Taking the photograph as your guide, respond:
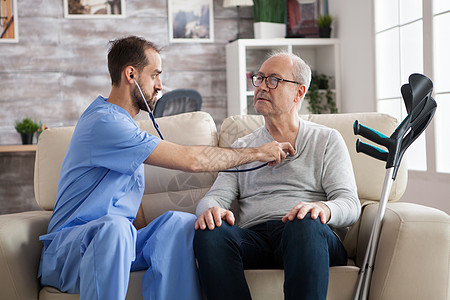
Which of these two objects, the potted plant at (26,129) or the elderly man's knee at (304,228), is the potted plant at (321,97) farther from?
the elderly man's knee at (304,228)

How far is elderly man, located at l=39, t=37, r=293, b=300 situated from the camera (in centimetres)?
158

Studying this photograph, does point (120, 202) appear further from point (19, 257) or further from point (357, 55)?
point (357, 55)

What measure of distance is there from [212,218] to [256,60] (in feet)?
10.9

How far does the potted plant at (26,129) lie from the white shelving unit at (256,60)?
1.64 metres

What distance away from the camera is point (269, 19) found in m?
4.69

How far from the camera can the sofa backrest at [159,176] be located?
220 cm

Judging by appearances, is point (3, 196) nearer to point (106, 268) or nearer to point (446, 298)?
point (106, 268)

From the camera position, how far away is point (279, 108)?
2.10 meters

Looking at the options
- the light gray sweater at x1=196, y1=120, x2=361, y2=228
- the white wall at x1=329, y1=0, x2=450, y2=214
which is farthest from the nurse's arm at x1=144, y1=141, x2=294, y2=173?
the white wall at x1=329, y1=0, x2=450, y2=214

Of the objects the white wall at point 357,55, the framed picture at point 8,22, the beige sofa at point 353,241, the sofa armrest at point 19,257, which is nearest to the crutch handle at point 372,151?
the beige sofa at point 353,241

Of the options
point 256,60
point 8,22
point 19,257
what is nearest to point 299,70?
point 19,257

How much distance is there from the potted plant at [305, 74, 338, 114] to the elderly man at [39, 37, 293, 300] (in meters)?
2.70

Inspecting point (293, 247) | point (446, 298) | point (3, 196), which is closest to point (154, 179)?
point (293, 247)

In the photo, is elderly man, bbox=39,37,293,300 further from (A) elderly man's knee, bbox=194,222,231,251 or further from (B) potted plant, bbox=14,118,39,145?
(B) potted plant, bbox=14,118,39,145
